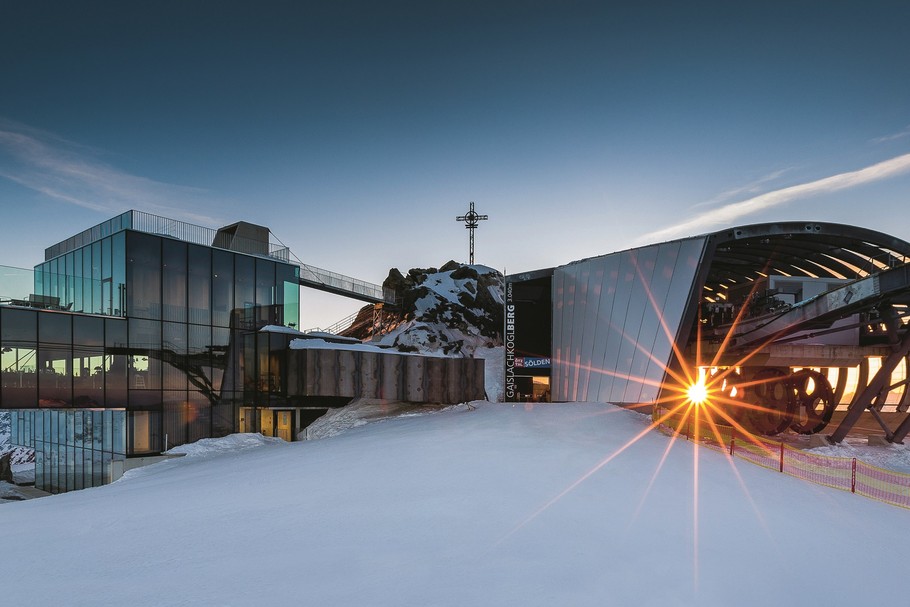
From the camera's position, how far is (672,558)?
7.60 metres

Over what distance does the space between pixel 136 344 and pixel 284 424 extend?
937 cm

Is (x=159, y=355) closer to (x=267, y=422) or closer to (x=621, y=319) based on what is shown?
(x=267, y=422)

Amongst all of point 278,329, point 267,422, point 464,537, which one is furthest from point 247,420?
point 464,537

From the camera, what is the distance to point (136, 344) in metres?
25.7

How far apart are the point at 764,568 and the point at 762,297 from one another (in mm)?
21247

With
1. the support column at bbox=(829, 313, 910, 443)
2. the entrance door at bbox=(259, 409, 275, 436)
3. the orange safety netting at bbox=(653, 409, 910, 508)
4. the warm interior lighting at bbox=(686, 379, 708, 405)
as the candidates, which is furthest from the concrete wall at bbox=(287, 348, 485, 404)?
the support column at bbox=(829, 313, 910, 443)

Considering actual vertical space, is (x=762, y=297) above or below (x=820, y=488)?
above

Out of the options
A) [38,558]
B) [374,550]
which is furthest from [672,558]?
[38,558]

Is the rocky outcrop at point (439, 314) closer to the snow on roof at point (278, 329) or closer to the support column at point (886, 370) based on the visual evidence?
the snow on roof at point (278, 329)

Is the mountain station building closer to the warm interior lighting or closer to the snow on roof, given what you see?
the snow on roof

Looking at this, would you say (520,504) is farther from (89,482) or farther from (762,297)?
(89,482)

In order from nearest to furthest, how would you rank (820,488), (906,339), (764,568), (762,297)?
(764,568)
(820,488)
(906,339)
(762,297)

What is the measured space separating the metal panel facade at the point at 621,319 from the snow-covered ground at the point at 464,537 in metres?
9.33

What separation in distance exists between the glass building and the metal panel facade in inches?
634
